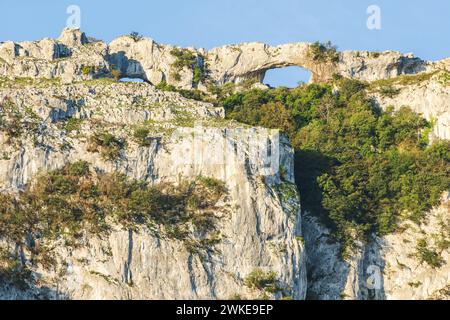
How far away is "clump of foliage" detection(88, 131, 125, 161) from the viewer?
62312mm

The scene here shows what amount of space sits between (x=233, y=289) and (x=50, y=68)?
814 inches

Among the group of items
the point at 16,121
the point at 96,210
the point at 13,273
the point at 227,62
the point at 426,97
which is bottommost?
the point at 13,273

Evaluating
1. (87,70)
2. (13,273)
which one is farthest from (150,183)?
(87,70)

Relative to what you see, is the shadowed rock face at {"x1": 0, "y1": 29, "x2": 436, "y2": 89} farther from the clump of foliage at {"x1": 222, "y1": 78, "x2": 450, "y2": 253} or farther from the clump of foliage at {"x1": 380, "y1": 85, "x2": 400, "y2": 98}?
the clump of foliage at {"x1": 380, "y1": 85, "x2": 400, "y2": 98}

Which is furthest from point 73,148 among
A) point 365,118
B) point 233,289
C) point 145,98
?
point 365,118

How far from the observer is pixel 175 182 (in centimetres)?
6256

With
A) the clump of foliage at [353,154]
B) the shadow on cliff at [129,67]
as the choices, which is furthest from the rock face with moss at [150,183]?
the shadow on cliff at [129,67]

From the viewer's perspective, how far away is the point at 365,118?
246 feet

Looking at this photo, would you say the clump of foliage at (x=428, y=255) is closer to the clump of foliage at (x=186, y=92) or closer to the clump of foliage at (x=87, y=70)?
the clump of foliage at (x=186, y=92)

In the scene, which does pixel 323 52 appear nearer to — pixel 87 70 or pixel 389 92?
pixel 389 92

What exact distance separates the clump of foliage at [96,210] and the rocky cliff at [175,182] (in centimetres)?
47

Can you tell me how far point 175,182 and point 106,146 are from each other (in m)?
4.19
